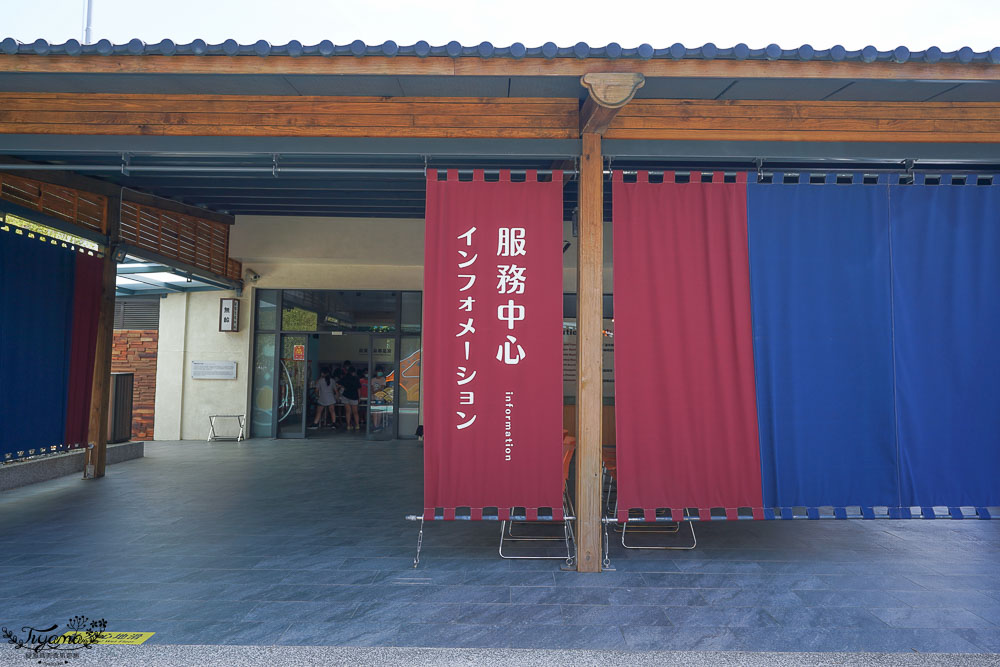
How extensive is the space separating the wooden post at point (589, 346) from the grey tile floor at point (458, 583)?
1.01 feet

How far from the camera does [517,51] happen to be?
3596 millimetres

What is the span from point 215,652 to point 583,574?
2234mm

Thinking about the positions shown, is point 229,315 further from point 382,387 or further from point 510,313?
point 510,313

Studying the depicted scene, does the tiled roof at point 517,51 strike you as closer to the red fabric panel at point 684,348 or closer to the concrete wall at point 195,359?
the red fabric panel at point 684,348

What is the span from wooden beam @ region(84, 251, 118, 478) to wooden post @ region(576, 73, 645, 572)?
6058mm

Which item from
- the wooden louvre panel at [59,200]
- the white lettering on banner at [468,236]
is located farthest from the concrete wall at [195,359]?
the white lettering on banner at [468,236]

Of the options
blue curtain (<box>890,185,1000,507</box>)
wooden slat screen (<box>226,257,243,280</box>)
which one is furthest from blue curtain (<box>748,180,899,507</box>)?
wooden slat screen (<box>226,257,243,280</box>)

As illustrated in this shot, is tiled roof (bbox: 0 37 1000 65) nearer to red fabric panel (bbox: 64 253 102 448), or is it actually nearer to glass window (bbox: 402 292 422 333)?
red fabric panel (bbox: 64 253 102 448)

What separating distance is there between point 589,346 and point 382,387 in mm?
7952

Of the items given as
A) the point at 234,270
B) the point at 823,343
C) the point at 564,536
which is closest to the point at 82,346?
the point at 234,270

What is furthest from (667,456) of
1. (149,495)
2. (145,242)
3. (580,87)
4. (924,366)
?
(145,242)

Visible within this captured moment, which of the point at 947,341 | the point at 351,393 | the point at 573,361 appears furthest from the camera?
the point at 351,393

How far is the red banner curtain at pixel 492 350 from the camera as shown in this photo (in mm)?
4230

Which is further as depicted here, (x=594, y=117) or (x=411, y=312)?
(x=411, y=312)
